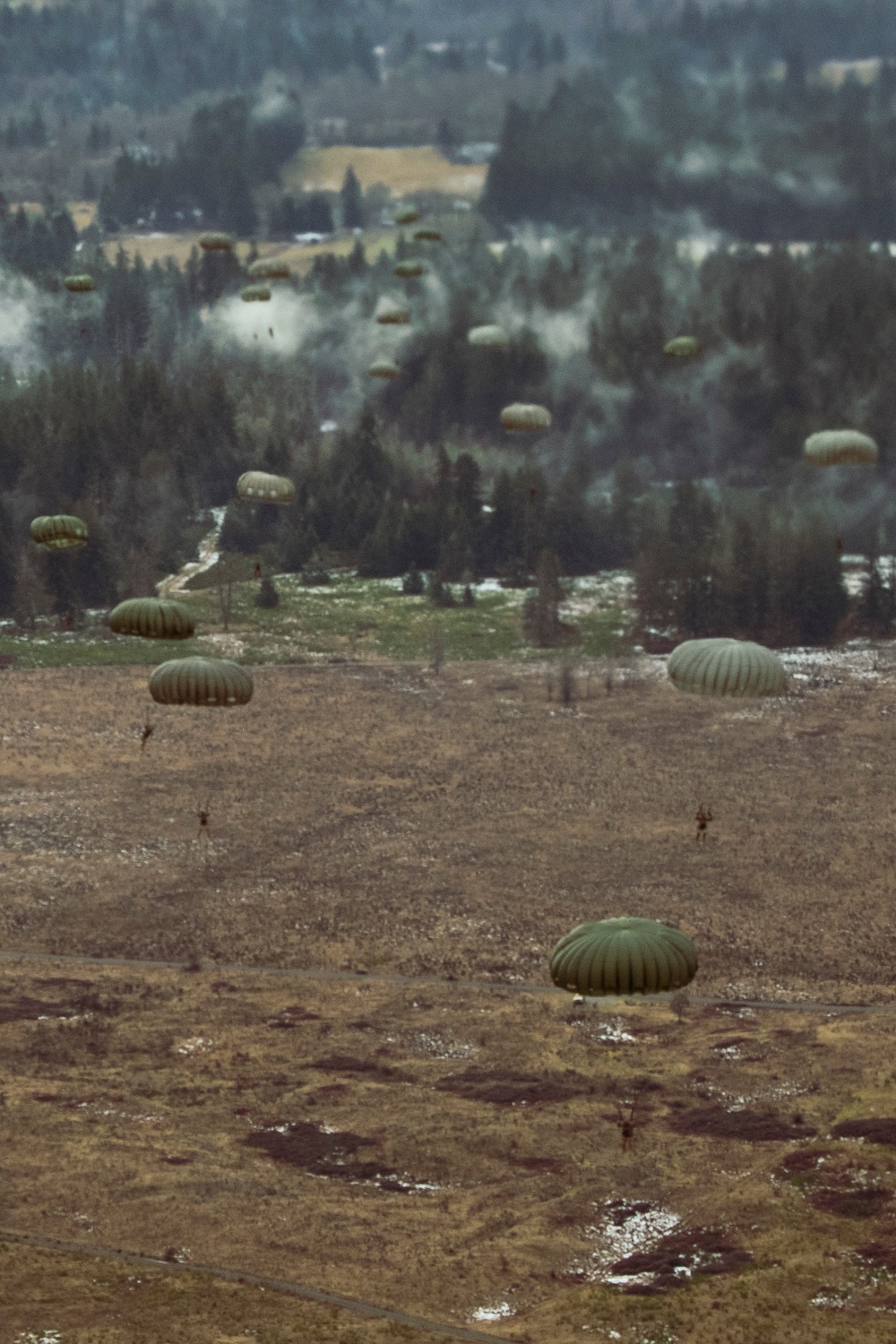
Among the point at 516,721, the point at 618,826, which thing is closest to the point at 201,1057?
the point at 618,826

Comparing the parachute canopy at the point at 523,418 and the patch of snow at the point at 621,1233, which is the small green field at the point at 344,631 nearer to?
the parachute canopy at the point at 523,418

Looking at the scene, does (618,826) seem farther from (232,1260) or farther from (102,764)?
(232,1260)

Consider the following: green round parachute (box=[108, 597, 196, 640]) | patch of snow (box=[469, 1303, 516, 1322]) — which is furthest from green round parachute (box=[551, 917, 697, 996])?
green round parachute (box=[108, 597, 196, 640])

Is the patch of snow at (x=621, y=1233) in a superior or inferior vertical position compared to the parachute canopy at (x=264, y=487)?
inferior

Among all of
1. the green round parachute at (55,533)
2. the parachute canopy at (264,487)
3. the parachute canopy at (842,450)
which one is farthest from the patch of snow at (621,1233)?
the parachute canopy at (264,487)

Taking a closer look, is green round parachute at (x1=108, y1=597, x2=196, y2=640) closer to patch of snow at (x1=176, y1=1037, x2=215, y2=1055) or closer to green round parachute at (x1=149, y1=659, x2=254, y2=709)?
green round parachute at (x1=149, y1=659, x2=254, y2=709)

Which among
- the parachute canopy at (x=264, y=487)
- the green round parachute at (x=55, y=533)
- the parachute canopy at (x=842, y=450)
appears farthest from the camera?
the parachute canopy at (x=264, y=487)
